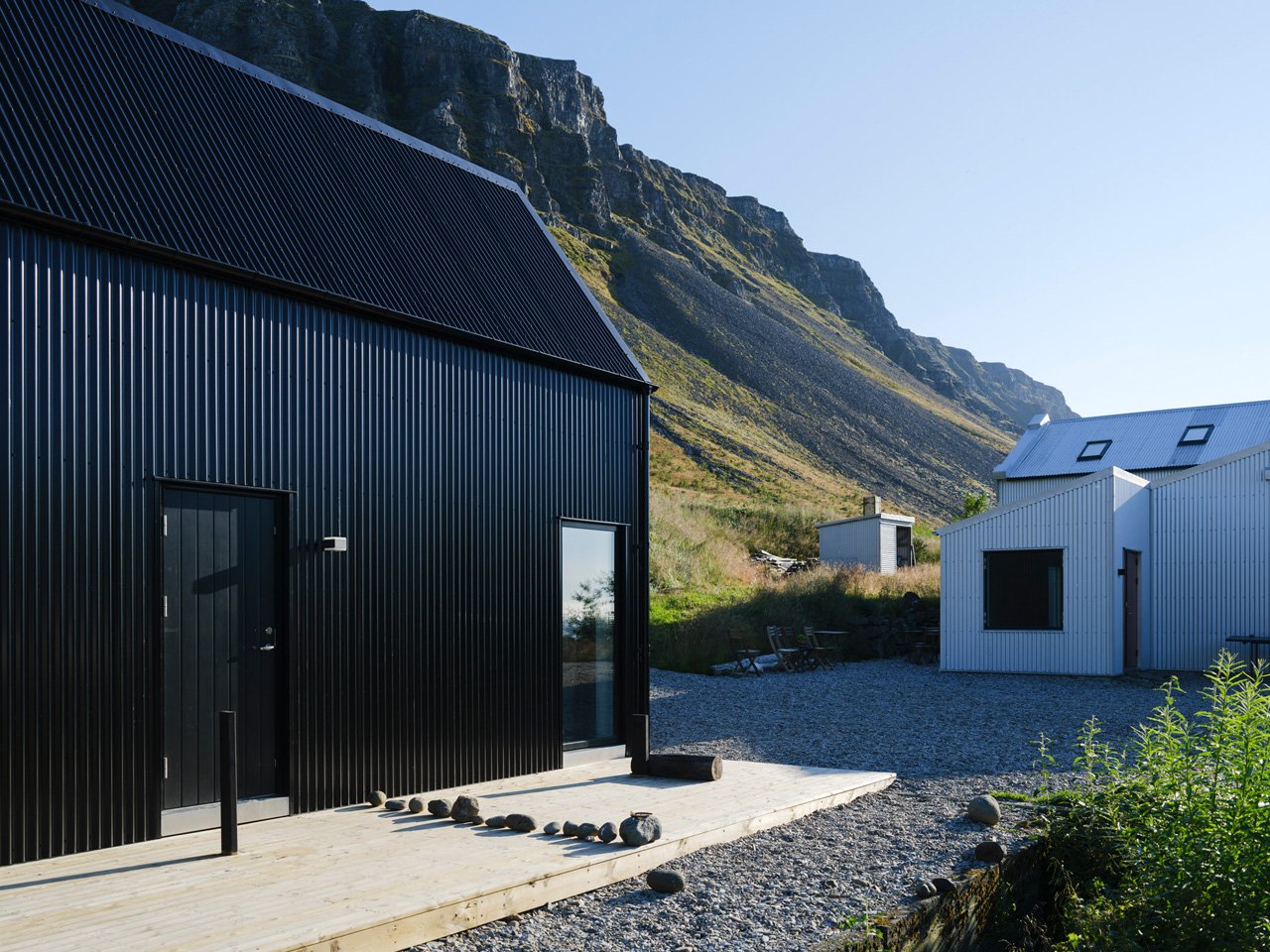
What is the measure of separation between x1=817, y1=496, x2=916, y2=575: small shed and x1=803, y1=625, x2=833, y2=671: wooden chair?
6.37 metres

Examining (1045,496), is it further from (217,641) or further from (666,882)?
(217,641)

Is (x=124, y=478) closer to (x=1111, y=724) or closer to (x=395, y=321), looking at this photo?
(x=395, y=321)

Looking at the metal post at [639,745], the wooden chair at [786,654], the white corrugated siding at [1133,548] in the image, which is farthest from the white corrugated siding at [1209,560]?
the metal post at [639,745]

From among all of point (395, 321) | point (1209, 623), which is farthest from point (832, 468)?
point (395, 321)

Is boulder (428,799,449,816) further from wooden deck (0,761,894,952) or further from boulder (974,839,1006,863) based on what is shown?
boulder (974,839,1006,863)

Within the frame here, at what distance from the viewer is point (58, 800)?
208 inches

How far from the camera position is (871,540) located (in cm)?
2580

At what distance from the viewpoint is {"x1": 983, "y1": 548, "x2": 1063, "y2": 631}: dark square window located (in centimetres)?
1691

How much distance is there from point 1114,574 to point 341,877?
555 inches

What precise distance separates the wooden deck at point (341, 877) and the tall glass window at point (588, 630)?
1551 mm

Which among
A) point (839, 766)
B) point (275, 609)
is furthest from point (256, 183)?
point (839, 766)

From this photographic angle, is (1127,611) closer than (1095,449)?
Yes

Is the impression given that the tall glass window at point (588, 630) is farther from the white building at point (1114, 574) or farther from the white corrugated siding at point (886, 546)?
the white corrugated siding at point (886, 546)

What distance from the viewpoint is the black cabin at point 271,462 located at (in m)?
5.43
